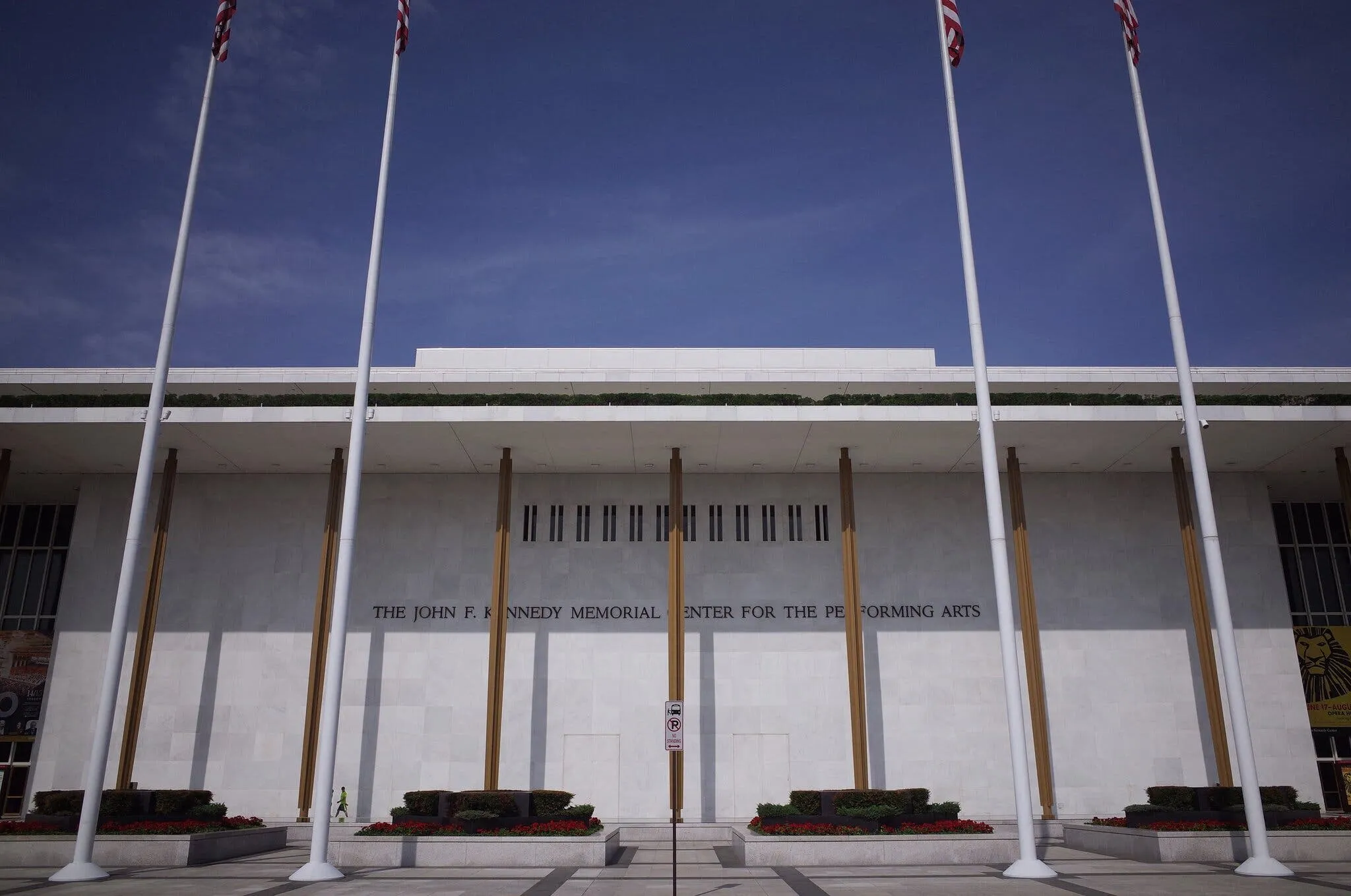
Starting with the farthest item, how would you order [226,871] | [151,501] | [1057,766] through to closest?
[151,501]
[1057,766]
[226,871]

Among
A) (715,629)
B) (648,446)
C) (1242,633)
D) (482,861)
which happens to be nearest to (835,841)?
(482,861)

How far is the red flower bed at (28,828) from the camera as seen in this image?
2139 cm

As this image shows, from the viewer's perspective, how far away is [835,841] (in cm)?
2098

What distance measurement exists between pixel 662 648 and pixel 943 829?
12.2 metres

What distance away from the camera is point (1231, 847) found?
20828 mm

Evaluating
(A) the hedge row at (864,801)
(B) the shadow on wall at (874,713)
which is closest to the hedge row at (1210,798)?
(A) the hedge row at (864,801)

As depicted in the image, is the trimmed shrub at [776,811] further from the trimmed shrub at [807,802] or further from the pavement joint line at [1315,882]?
the pavement joint line at [1315,882]

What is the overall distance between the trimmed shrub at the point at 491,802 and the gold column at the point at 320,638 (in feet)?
24.8

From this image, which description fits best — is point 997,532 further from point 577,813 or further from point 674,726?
point 577,813

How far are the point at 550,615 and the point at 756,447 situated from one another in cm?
882

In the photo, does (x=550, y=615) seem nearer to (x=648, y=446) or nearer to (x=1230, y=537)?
(x=648, y=446)

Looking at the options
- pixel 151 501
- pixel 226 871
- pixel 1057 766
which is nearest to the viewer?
pixel 226 871

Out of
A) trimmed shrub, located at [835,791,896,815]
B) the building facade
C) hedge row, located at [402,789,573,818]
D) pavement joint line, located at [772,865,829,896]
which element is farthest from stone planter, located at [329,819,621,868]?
the building facade

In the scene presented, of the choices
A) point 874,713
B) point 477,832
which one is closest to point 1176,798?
point 874,713
